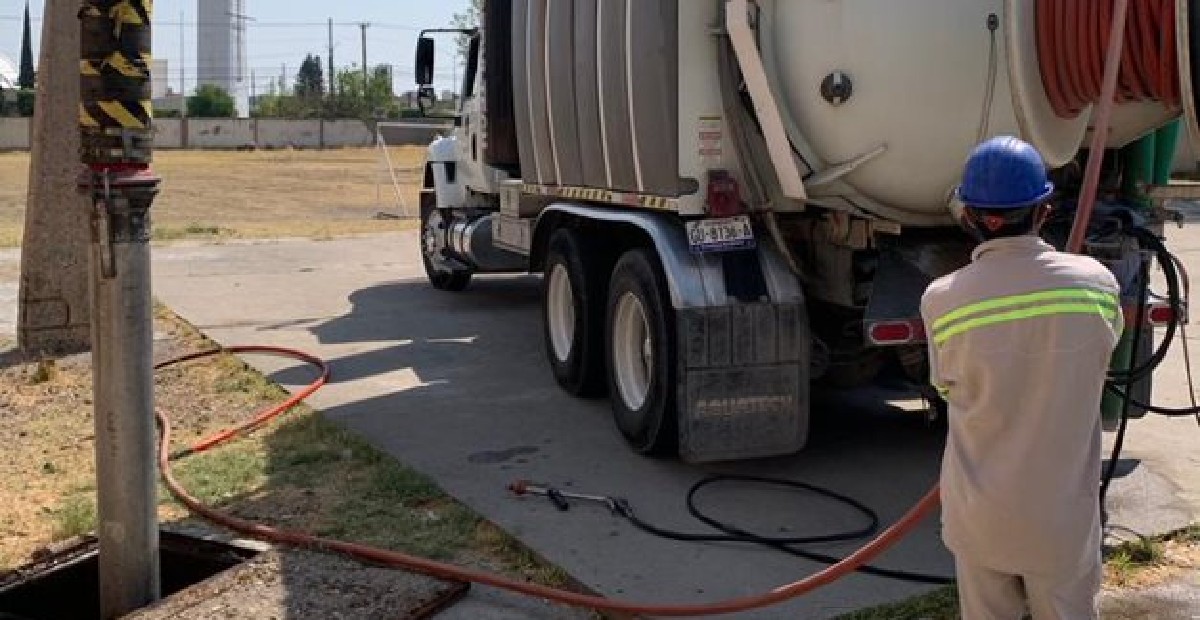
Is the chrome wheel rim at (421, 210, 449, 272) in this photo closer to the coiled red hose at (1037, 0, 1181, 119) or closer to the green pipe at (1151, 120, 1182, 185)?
the green pipe at (1151, 120, 1182, 185)

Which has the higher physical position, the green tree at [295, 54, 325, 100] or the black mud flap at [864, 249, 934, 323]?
the green tree at [295, 54, 325, 100]

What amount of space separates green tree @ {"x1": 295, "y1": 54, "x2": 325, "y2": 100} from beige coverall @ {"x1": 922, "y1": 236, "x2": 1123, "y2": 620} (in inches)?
4340

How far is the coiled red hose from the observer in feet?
15.8

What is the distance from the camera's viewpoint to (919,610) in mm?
4641

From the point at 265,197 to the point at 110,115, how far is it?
2864 centimetres

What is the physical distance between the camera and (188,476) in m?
6.49

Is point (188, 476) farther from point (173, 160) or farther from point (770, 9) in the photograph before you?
point (173, 160)

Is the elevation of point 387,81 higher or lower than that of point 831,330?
higher

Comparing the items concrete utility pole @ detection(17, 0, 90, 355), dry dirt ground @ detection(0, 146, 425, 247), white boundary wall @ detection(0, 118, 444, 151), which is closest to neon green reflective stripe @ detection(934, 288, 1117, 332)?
concrete utility pole @ detection(17, 0, 90, 355)

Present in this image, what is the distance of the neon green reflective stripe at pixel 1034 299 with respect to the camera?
2.98 meters

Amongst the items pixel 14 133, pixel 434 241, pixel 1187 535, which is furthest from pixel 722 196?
pixel 14 133

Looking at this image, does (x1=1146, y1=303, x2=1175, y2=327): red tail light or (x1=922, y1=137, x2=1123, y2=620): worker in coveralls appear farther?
(x1=1146, y1=303, x2=1175, y2=327): red tail light

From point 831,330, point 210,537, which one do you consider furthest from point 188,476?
point 831,330

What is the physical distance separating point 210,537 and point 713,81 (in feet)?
10.5
